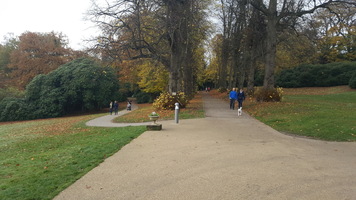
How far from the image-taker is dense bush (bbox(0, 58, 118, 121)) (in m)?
30.8

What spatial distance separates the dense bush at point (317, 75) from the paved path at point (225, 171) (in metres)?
30.5

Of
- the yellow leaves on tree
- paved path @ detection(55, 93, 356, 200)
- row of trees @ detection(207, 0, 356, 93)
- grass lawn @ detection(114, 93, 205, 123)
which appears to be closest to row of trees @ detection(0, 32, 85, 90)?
the yellow leaves on tree

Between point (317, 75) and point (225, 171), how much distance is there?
35373 millimetres

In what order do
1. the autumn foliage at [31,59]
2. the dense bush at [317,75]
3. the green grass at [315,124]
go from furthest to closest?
the autumn foliage at [31,59] < the dense bush at [317,75] < the green grass at [315,124]

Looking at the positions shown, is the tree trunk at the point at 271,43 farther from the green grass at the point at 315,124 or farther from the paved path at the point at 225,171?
the paved path at the point at 225,171

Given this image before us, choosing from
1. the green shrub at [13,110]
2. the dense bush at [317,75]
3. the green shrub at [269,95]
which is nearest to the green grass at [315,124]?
the green shrub at [269,95]

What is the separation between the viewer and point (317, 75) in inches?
1363

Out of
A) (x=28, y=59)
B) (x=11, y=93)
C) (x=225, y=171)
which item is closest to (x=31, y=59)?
(x=28, y=59)

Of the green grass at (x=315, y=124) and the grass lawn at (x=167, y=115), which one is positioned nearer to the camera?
the green grass at (x=315, y=124)

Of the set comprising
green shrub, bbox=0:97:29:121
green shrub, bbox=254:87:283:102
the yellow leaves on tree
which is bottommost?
green shrub, bbox=0:97:29:121

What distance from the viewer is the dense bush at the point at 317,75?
32438 mm

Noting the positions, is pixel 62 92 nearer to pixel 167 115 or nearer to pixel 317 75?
pixel 167 115

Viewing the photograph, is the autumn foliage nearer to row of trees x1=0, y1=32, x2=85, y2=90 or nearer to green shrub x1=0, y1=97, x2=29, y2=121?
row of trees x1=0, y1=32, x2=85, y2=90

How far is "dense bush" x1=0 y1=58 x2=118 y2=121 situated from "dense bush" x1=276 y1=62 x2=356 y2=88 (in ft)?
87.0
